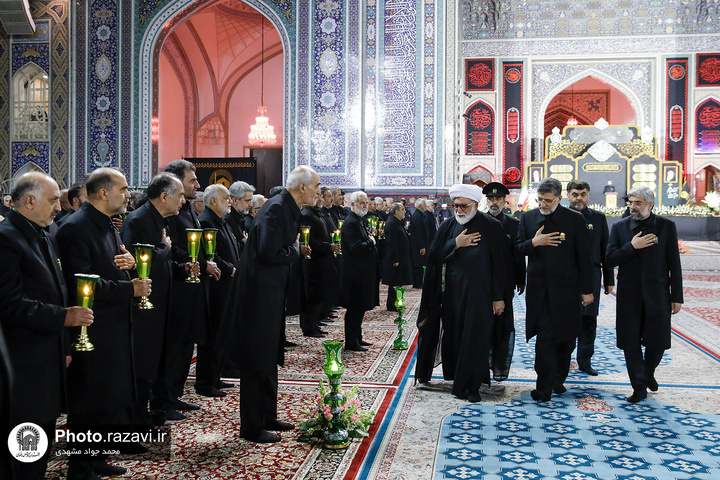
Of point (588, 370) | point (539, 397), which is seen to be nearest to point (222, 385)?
point (539, 397)

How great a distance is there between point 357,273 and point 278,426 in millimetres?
2173

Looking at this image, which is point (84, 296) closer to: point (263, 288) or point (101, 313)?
point (101, 313)

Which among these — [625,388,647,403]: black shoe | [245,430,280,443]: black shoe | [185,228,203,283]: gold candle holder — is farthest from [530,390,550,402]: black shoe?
[185,228,203,283]: gold candle holder

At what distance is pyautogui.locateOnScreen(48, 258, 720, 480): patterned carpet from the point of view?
273 centimetres

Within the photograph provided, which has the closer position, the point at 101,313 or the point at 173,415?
the point at 101,313

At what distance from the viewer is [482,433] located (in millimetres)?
3215

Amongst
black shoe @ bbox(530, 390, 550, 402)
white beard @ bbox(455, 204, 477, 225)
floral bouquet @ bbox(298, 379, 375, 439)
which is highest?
white beard @ bbox(455, 204, 477, 225)

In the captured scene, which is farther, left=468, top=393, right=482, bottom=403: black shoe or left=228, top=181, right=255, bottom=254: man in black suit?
left=228, top=181, right=255, bottom=254: man in black suit

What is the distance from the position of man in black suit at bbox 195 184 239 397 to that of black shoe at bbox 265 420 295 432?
2.31 ft

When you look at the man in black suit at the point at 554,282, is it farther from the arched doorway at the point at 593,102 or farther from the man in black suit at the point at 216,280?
the arched doorway at the point at 593,102

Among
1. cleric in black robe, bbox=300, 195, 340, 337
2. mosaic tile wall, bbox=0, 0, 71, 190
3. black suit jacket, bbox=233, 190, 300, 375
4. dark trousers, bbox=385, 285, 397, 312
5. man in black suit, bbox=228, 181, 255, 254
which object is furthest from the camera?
mosaic tile wall, bbox=0, 0, 71, 190

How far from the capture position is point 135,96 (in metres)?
11.1

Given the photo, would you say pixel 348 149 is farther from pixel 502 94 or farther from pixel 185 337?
pixel 502 94

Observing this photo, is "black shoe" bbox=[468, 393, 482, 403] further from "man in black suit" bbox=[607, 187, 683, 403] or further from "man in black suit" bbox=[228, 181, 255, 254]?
"man in black suit" bbox=[228, 181, 255, 254]
